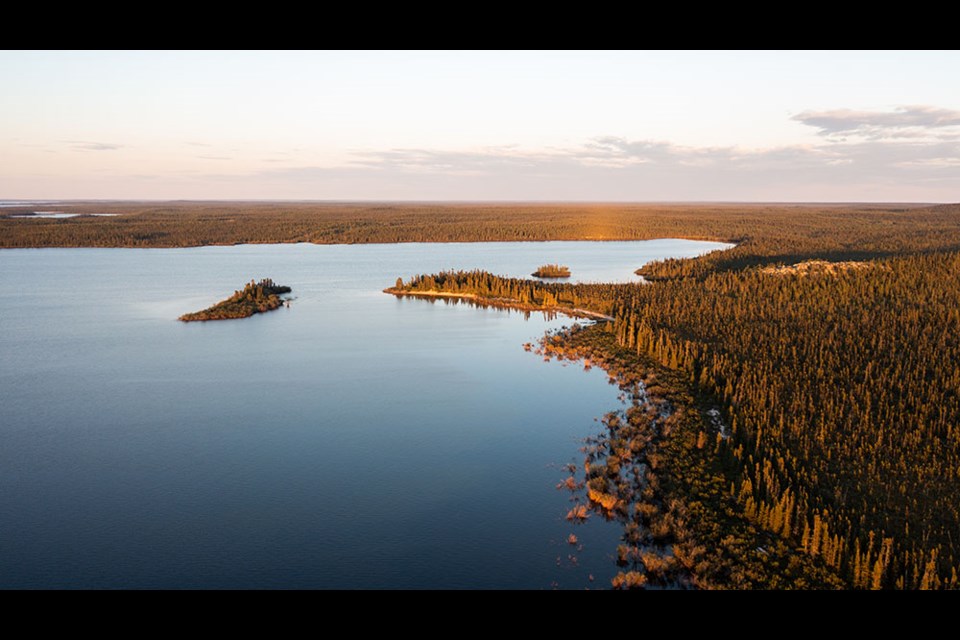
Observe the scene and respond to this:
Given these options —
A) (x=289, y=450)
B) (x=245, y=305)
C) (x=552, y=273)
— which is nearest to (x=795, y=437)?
(x=289, y=450)

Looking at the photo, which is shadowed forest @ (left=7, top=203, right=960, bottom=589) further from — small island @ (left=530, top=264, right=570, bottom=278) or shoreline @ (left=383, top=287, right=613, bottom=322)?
small island @ (left=530, top=264, right=570, bottom=278)

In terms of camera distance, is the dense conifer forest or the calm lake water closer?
the dense conifer forest

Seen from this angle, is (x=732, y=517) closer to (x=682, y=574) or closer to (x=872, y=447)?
(x=682, y=574)

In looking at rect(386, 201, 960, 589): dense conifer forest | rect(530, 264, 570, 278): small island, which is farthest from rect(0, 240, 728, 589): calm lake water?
rect(530, 264, 570, 278): small island

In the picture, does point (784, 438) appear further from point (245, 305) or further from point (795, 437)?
point (245, 305)

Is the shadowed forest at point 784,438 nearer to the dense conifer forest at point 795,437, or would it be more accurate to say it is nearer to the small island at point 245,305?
the dense conifer forest at point 795,437

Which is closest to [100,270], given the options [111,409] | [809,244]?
[111,409]
